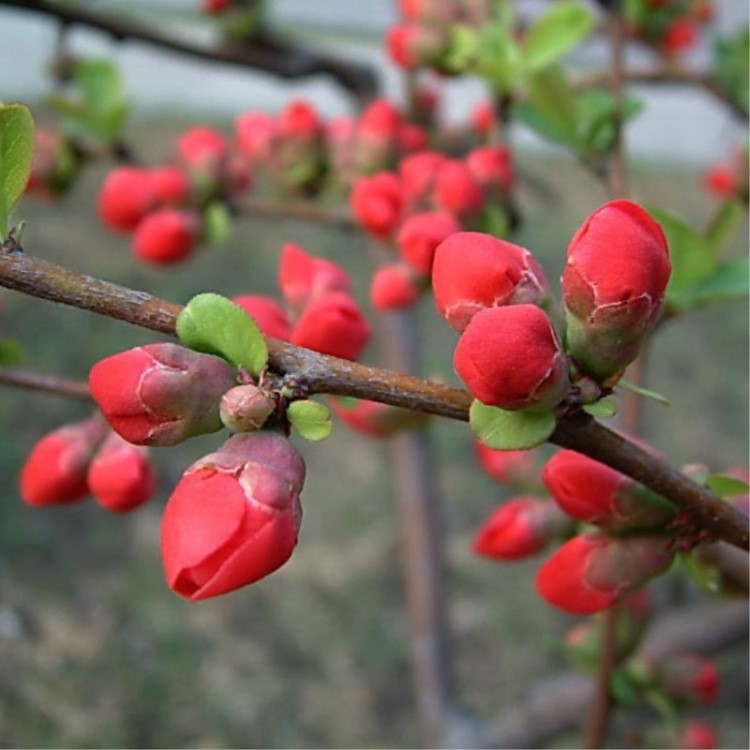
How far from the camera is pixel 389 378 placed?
0.29 m

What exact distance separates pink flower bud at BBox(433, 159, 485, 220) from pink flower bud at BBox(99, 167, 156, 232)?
20 centimetres

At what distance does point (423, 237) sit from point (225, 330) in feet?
0.64

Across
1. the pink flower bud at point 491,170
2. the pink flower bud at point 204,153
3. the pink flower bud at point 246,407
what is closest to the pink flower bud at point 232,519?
the pink flower bud at point 246,407

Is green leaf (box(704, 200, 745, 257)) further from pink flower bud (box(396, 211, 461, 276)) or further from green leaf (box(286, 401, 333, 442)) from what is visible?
green leaf (box(286, 401, 333, 442))

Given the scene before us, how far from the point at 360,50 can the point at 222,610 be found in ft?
3.86

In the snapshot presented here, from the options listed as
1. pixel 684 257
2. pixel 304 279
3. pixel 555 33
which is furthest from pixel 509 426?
pixel 555 33

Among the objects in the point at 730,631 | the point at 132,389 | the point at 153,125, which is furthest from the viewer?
the point at 153,125

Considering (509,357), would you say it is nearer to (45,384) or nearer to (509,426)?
(509,426)

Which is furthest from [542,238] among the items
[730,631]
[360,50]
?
[730,631]

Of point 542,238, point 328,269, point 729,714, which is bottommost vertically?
point 729,714

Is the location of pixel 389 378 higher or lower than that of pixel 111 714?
higher

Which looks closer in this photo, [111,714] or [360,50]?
[111,714]

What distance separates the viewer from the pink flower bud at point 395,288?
0.51 metres

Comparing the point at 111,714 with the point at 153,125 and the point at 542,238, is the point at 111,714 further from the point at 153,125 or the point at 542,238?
the point at 153,125
